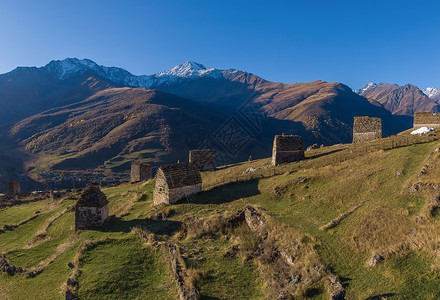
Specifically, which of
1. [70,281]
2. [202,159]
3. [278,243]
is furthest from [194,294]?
[202,159]

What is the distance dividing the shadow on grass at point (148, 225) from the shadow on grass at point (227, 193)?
4.24 meters

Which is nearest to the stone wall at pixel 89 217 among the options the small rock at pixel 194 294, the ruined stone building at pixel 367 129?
the small rock at pixel 194 294

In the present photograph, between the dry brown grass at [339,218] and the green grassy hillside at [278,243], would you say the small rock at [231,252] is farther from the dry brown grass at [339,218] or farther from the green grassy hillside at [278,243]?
the dry brown grass at [339,218]

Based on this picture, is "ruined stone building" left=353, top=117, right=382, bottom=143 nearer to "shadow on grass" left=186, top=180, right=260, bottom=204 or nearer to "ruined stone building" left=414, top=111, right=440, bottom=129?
"ruined stone building" left=414, top=111, right=440, bottom=129

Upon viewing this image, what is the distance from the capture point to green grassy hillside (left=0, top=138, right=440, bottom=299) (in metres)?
11.9

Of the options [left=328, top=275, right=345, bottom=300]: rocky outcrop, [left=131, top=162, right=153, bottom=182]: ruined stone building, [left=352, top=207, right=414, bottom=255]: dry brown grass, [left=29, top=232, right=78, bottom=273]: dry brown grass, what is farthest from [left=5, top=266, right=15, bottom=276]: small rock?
[left=131, top=162, right=153, bottom=182]: ruined stone building

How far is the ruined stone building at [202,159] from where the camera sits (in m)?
41.6

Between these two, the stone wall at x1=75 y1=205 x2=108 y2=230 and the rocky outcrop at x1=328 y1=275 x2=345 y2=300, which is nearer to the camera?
the rocky outcrop at x1=328 y1=275 x2=345 y2=300

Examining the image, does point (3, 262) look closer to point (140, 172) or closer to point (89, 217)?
point (89, 217)

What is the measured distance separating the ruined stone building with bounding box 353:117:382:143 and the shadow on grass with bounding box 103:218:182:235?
33.7m

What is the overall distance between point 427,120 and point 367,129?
7.92 m

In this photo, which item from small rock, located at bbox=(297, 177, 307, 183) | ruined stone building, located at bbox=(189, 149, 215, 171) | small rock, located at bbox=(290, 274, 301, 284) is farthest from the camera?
ruined stone building, located at bbox=(189, 149, 215, 171)

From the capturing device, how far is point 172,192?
2555 cm

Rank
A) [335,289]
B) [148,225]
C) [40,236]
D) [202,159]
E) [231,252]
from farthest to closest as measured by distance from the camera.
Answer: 1. [202,159]
2. [40,236]
3. [148,225]
4. [231,252]
5. [335,289]
